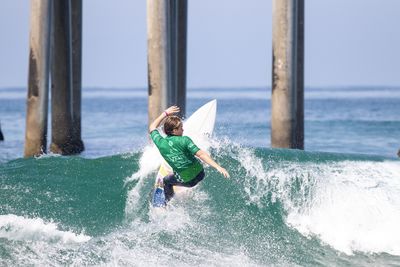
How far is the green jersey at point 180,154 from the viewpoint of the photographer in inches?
409

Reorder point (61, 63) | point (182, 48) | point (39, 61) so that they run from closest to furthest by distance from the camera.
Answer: point (39, 61), point (61, 63), point (182, 48)

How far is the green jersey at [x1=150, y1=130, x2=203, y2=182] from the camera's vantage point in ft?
34.1

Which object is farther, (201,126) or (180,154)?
(201,126)

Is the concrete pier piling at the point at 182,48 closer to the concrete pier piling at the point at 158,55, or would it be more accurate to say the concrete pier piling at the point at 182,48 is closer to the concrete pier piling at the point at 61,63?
the concrete pier piling at the point at 61,63

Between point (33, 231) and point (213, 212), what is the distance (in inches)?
94.4

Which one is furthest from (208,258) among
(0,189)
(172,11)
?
(172,11)

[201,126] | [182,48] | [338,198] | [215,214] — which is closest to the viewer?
[215,214]

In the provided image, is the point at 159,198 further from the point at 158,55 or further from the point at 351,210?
the point at 158,55

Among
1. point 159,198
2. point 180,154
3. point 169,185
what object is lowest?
point 159,198

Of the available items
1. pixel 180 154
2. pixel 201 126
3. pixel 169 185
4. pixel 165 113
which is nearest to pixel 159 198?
pixel 169 185

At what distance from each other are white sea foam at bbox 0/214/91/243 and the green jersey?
4.17 ft

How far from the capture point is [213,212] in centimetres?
1171

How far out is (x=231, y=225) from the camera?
11.4 metres

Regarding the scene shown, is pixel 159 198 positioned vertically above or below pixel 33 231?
above
